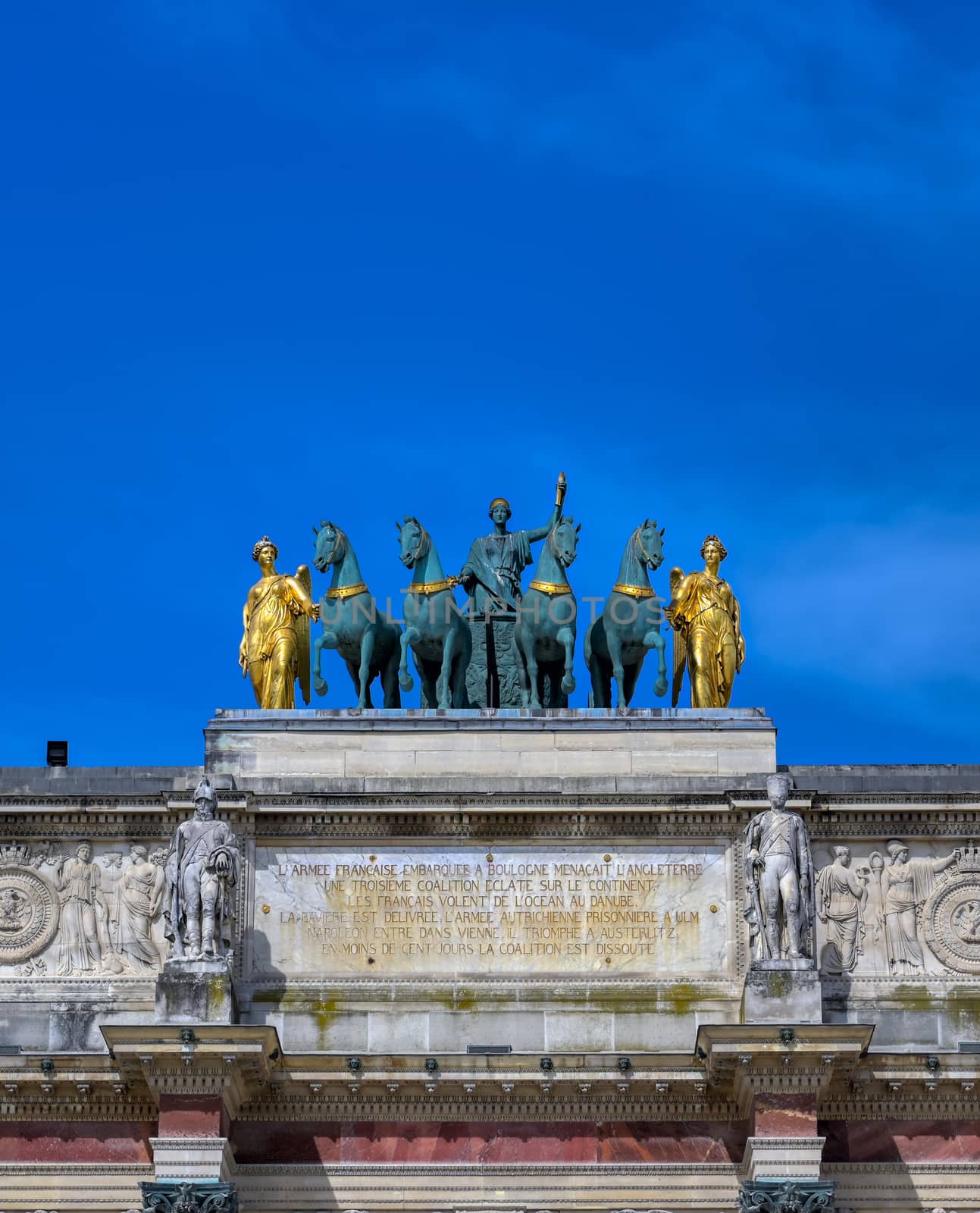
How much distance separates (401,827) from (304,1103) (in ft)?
12.5

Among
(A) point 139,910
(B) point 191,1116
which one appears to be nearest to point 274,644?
(A) point 139,910

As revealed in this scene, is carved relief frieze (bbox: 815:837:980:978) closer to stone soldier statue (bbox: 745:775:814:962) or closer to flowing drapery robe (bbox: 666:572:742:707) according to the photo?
stone soldier statue (bbox: 745:775:814:962)

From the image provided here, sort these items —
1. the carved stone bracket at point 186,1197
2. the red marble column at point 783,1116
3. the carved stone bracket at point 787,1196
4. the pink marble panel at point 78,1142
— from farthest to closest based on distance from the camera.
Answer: the pink marble panel at point 78,1142 < the red marble column at point 783,1116 < the carved stone bracket at point 787,1196 < the carved stone bracket at point 186,1197

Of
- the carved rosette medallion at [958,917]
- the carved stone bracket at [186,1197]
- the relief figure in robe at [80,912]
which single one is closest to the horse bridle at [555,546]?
the carved rosette medallion at [958,917]

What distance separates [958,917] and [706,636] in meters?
4.87

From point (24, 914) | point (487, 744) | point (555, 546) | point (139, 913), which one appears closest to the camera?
point (139, 913)

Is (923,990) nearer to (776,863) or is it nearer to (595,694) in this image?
(776,863)

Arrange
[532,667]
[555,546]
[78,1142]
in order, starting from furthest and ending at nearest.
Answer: [555,546]
[532,667]
[78,1142]

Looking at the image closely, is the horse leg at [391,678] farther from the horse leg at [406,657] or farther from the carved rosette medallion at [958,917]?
the carved rosette medallion at [958,917]

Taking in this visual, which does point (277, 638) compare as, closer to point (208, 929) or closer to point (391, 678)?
point (391, 678)

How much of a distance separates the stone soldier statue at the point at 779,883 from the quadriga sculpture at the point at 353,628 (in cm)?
555

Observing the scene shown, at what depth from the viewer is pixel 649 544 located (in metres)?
47.0

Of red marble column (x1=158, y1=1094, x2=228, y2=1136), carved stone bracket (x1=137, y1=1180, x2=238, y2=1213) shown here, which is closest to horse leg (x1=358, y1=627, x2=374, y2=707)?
red marble column (x1=158, y1=1094, x2=228, y2=1136)

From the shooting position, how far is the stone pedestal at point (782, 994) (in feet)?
140
